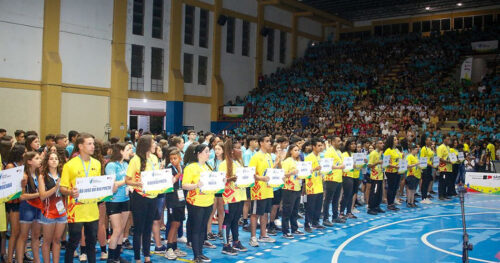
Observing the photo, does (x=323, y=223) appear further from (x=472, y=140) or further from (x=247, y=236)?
(x=472, y=140)

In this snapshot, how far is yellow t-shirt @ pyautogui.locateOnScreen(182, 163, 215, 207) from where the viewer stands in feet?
22.9

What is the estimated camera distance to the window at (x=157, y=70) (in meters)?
28.4

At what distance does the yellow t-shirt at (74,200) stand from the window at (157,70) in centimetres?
2304

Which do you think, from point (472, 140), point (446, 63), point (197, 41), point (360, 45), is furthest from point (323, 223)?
point (360, 45)

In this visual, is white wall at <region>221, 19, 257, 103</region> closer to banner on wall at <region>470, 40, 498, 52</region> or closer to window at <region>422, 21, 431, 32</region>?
window at <region>422, 21, 431, 32</region>

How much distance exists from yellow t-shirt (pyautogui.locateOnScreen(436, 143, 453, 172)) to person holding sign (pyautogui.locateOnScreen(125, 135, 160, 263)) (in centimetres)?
1092

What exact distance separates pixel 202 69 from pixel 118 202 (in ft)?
82.5

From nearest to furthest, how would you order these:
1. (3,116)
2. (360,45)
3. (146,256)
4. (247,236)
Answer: (146,256), (247,236), (3,116), (360,45)

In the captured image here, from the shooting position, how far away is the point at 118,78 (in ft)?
86.1

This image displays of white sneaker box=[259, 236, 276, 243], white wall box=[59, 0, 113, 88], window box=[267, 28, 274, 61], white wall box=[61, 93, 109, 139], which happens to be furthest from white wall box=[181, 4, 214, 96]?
white sneaker box=[259, 236, 276, 243]

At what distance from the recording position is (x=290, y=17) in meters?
38.2

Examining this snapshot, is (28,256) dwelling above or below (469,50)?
below

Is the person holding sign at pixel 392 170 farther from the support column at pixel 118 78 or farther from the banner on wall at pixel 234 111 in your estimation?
the banner on wall at pixel 234 111

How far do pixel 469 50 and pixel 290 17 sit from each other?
13.9 meters
